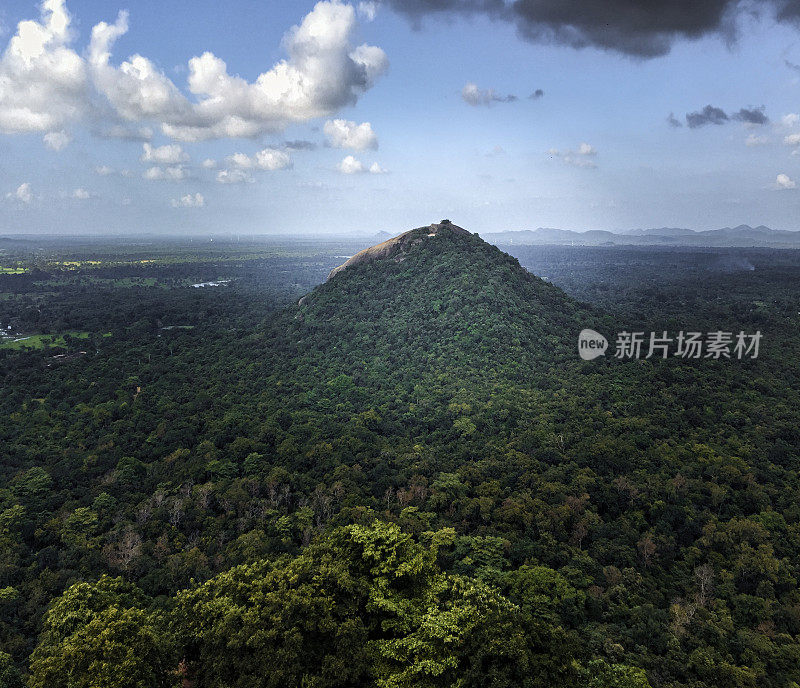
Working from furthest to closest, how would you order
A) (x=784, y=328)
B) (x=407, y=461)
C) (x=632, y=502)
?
(x=784, y=328), (x=407, y=461), (x=632, y=502)

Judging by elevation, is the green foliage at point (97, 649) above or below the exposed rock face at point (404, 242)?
below

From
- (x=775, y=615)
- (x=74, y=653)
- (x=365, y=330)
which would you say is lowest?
(x=775, y=615)

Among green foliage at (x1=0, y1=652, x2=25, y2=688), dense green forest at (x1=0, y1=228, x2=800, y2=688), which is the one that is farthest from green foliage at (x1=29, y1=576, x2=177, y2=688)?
green foliage at (x1=0, y1=652, x2=25, y2=688)

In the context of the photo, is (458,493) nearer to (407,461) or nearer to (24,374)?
(407,461)

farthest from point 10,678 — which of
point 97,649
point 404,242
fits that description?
point 404,242

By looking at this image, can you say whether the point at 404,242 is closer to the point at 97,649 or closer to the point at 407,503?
the point at 407,503

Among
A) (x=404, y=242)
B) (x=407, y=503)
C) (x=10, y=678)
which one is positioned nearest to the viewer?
(x=10, y=678)

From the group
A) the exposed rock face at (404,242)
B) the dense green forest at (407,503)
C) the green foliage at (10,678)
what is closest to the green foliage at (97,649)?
the dense green forest at (407,503)

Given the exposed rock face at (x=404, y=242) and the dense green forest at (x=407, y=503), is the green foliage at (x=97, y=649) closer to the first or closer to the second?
the dense green forest at (x=407, y=503)

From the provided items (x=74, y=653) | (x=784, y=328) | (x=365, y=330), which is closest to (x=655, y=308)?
(x=784, y=328)
